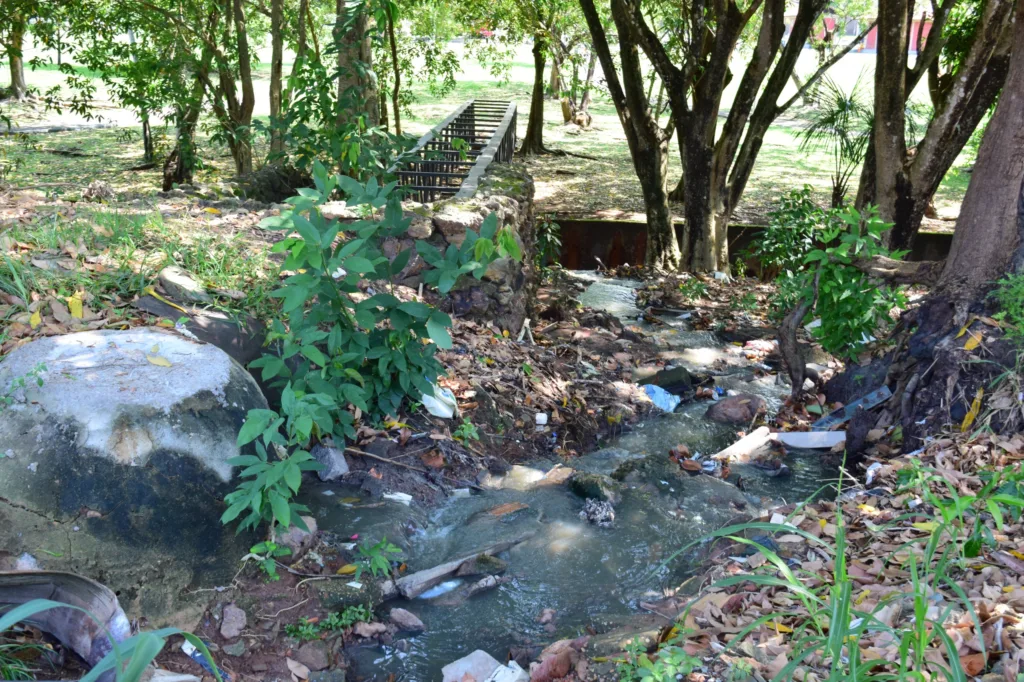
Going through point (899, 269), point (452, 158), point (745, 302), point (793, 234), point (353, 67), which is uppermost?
point (353, 67)

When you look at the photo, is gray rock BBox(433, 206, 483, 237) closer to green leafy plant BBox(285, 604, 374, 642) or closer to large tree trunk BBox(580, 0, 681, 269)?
green leafy plant BBox(285, 604, 374, 642)

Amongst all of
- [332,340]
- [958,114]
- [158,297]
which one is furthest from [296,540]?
[958,114]

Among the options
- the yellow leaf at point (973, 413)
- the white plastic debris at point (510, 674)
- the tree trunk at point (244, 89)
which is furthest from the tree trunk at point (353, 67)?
the white plastic debris at point (510, 674)

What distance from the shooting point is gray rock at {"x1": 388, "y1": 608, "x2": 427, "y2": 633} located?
321cm

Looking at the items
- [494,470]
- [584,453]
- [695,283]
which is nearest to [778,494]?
[584,453]

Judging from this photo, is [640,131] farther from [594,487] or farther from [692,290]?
[594,487]

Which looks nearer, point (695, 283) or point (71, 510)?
point (71, 510)

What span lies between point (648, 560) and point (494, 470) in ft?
3.41

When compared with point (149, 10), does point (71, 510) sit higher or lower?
lower

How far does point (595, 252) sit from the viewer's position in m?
11.6

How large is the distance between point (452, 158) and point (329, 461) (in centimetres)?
631

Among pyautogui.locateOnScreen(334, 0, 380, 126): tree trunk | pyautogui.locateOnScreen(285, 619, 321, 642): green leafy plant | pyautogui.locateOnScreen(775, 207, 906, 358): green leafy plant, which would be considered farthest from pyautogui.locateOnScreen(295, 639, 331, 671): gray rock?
pyautogui.locateOnScreen(334, 0, 380, 126): tree trunk

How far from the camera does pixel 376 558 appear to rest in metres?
3.35

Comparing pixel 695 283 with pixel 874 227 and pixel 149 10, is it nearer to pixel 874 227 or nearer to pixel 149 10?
pixel 874 227
